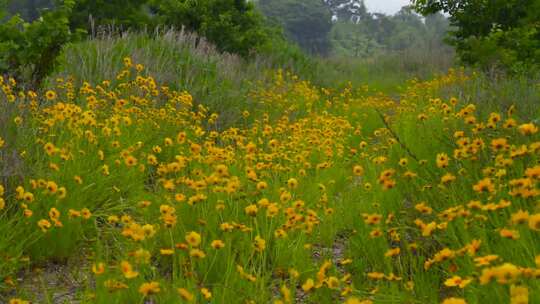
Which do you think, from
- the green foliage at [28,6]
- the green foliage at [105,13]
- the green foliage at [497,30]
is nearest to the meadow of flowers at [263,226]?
the green foliage at [497,30]

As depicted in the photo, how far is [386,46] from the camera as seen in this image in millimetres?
48844

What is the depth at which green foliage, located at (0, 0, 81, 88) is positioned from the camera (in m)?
4.35

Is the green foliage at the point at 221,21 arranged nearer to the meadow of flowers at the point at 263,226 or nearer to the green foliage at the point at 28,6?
the meadow of flowers at the point at 263,226

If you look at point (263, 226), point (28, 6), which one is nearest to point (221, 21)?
point (263, 226)

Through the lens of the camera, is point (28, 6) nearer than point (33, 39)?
No

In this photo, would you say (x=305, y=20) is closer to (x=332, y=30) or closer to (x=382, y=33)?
(x=332, y=30)

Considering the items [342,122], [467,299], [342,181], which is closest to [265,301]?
[467,299]

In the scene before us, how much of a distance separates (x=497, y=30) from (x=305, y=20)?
38413 mm

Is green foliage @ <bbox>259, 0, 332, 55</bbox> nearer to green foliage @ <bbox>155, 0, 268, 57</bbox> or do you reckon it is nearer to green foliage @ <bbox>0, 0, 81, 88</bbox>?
green foliage @ <bbox>155, 0, 268, 57</bbox>

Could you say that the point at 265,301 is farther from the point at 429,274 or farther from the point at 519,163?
the point at 519,163

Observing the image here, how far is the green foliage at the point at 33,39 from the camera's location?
4.35 metres

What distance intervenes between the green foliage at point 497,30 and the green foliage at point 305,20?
36226 mm

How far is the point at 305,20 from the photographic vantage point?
150ft

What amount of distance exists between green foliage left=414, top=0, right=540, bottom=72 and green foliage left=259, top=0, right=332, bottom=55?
119 feet
